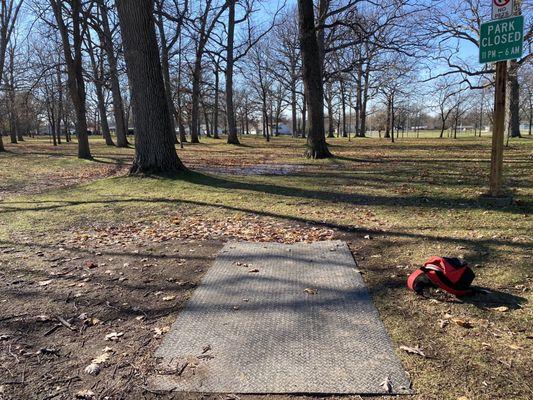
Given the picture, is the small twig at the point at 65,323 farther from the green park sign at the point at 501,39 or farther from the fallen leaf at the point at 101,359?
the green park sign at the point at 501,39

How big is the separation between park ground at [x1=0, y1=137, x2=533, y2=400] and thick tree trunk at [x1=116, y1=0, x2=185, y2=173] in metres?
1.18

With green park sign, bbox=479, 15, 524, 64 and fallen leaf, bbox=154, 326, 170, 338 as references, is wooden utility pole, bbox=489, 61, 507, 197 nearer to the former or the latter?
green park sign, bbox=479, 15, 524, 64

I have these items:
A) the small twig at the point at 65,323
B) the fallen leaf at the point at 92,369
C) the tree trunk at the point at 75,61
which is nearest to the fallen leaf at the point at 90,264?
the small twig at the point at 65,323

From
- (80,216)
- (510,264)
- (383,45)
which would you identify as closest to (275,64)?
(383,45)

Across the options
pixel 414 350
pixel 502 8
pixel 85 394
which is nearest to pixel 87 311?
pixel 85 394

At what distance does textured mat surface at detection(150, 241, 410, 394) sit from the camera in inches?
104

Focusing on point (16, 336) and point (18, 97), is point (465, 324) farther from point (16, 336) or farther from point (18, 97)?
point (18, 97)

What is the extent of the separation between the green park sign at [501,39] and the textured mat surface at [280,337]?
13.7 ft

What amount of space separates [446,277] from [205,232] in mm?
3585

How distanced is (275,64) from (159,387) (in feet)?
136

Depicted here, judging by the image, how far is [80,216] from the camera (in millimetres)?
7406

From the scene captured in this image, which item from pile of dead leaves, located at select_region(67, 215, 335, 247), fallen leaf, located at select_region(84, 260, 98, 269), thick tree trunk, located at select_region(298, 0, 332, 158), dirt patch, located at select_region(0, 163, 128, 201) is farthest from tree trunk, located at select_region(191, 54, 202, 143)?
fallen leaf, located at select_region(84, 260, 98, 269)

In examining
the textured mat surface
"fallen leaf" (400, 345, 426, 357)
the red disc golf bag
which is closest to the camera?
the textured mat surface

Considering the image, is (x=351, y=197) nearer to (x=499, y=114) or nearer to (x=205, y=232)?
(x=499, y=114)
